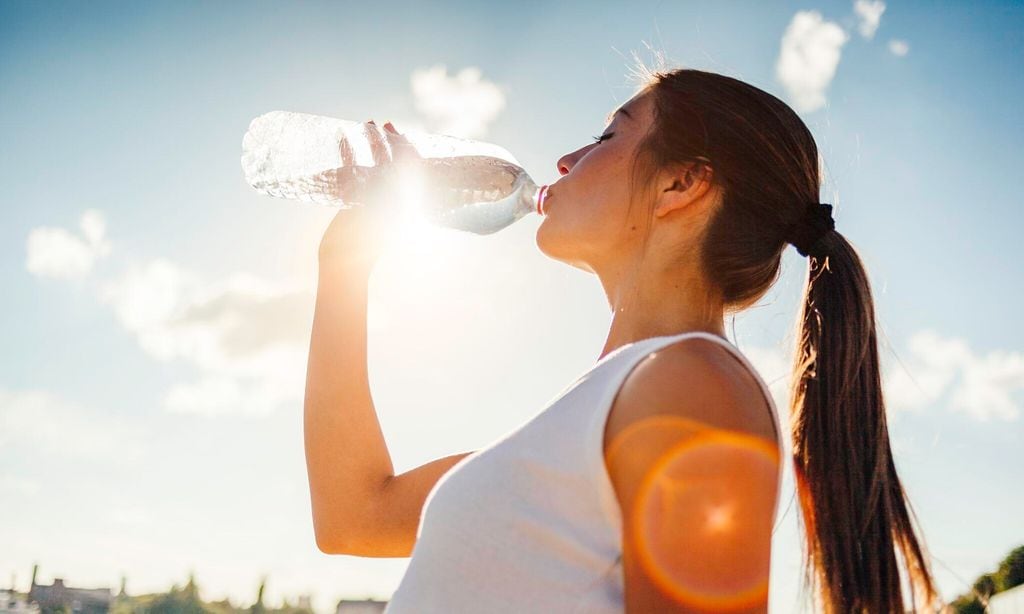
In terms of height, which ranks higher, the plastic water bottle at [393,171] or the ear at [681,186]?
the plastic water bottle at [393,171]

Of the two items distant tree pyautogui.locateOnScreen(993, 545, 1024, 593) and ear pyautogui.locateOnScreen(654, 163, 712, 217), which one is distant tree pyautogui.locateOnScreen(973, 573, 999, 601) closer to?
ear pyautogui.locateOnScreen(654, 163, 712, 217)

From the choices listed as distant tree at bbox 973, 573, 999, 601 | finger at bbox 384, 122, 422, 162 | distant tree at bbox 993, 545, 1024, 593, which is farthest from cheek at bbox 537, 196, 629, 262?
distant tree at bbox 993, 545, 1024, 593

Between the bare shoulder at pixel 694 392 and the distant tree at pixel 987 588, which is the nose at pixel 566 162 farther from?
the distant tree at pixel 987 588

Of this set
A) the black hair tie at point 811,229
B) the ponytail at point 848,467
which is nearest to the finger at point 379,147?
the black hair tie at point 811,229

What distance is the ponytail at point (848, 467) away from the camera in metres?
1.52

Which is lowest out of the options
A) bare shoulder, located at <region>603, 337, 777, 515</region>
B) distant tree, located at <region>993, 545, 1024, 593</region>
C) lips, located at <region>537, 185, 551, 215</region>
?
bare shoulder, located at <region>603, 337, 777, 515</region>

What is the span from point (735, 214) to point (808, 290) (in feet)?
0.82

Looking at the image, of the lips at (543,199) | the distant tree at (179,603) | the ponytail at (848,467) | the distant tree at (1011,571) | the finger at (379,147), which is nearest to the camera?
the ponytail at (848,467)

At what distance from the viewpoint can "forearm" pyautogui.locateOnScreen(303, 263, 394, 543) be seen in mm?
2211

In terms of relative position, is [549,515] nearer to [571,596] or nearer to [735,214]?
[571,596]

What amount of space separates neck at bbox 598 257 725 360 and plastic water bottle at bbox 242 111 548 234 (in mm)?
1042

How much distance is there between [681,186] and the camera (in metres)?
2.04

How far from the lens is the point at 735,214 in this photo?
6.66 ft

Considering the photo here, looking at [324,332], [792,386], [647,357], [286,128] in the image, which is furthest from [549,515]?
[286,128]
